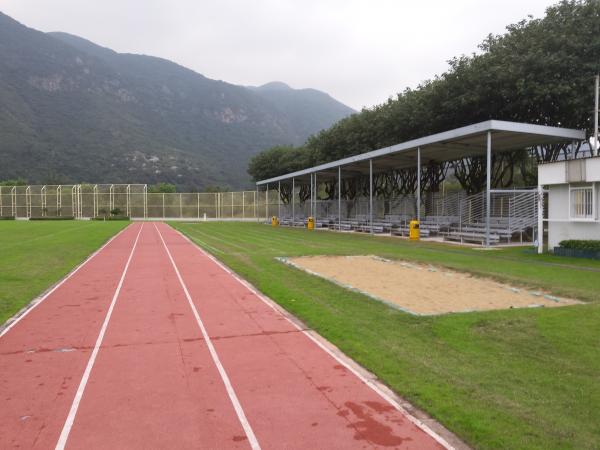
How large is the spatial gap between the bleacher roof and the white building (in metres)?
3.67

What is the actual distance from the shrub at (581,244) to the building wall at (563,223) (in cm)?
43

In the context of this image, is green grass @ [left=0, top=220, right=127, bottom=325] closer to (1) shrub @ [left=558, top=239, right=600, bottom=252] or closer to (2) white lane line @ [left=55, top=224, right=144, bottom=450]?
(2) white lane line @ [left=55, top=224, right=144, bottom=450]

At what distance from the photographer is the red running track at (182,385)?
4.19m

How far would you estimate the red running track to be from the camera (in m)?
4.19

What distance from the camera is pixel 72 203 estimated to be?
226 feet

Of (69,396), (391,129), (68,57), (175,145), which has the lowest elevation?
(69,396)

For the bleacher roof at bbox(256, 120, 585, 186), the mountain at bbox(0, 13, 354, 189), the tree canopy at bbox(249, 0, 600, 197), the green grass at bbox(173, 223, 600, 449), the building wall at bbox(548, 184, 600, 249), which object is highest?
the mountain at bbox(0, 13, 354, 189)

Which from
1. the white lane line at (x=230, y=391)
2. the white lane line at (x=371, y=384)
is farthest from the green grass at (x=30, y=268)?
the white lane line at (x=371, y=384)

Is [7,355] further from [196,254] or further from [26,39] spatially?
[26,39]

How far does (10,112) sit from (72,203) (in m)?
48.7

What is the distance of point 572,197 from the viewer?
1728cm

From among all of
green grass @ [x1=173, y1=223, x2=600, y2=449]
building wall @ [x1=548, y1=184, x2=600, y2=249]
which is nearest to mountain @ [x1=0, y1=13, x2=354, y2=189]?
building wall @ [x1=548, y1=184, x2=600, y2=249]

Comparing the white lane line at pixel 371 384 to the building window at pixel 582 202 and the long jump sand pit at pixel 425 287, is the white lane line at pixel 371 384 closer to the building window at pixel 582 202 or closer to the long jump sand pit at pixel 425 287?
the long jump sand pit at pixel 425 287

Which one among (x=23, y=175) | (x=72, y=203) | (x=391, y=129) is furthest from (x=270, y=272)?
(x=23, y=175)
